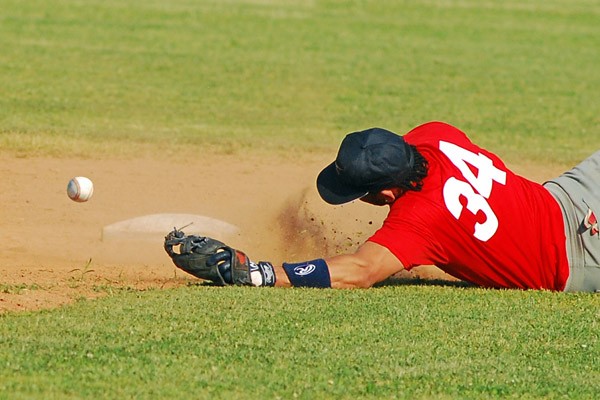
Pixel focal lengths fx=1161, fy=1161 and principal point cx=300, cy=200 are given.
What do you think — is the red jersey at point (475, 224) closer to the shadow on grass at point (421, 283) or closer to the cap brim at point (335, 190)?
the cap brim at point (335, 190)

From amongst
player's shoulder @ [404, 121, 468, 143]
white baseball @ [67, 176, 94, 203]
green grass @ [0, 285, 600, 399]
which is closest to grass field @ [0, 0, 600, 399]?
green grass @ [0, 285, 600, 399]

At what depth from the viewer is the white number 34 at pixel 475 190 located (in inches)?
240

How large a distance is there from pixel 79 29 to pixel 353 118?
817 centimetres

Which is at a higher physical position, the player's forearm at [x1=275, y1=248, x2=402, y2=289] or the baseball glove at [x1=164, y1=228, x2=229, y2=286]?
the baseball glove at [x1=164, y1=228, x2=229, y2=286]

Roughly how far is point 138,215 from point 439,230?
12.7 ft

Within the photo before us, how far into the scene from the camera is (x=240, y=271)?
6102 mm

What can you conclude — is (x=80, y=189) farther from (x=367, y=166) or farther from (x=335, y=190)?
(x=367, y=166)

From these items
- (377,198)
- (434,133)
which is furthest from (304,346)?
(434,133)

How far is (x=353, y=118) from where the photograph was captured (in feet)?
47.6

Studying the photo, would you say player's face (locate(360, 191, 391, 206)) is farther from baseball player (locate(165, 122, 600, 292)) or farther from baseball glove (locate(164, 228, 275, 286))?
baseball glove (locate(164, 228, 275, 286))

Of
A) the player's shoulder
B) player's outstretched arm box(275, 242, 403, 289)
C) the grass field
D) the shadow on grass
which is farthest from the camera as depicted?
the shadow on grass

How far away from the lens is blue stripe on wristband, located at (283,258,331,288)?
6027 mm

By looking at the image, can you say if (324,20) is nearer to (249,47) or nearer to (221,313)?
(249,47)

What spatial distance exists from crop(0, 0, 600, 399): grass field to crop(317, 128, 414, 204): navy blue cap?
0.55 meters
